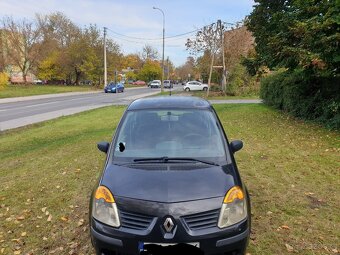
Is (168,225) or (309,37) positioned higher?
(309,37)

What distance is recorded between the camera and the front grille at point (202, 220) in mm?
2910

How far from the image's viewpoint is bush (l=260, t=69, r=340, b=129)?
11.1 meters

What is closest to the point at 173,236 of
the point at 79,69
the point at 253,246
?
the point at 253,246

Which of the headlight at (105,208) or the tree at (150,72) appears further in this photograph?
the tree at (150,72)

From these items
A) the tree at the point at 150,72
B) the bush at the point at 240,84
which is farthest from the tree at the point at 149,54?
the bush at the point at 240,84

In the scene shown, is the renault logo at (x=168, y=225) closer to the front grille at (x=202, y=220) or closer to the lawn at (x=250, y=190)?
the front grille at (x=202, y=220)

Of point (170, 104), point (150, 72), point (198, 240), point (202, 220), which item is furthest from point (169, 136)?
point (150, 72)

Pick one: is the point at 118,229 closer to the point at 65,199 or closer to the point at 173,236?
the point at 173,236

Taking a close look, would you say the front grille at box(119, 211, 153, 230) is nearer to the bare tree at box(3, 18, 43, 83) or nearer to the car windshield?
the car windshield

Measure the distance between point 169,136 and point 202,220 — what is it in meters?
1.42

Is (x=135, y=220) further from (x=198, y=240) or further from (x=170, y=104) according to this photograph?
(x=170, y=104)

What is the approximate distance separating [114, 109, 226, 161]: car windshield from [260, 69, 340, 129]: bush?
23.4 ft

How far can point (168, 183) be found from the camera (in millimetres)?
3145

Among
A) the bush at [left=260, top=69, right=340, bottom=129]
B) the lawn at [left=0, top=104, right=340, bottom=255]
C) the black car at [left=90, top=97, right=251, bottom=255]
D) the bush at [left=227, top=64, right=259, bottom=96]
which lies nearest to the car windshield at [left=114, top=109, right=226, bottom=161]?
the black car at [left=90, top=97, right=251, bottom=255]
